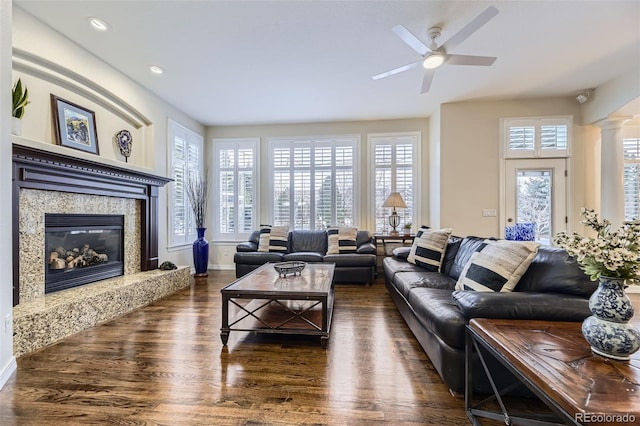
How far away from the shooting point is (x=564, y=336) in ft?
4.49

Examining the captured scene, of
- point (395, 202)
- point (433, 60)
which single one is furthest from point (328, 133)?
point (433, 60)

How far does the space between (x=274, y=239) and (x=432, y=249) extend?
2.85m

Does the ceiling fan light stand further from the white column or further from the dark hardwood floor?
the white column

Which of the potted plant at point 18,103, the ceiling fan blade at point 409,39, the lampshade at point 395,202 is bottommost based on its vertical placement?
the lampshade at point 395,202

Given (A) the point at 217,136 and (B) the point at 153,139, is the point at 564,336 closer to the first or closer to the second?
(B) the point at 153,139

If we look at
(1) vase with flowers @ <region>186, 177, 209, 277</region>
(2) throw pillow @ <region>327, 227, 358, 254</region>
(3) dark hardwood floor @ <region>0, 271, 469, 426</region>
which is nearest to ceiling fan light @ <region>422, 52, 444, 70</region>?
(3) dark hardwood floor @ <region>0, 271, 469, 426</region>

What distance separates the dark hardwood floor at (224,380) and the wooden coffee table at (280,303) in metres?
0.13

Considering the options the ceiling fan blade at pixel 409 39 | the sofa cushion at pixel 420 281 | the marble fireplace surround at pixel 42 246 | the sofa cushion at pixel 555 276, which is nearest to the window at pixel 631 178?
the sofa cushion at pixel 420 281

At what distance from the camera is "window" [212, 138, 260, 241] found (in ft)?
19.5

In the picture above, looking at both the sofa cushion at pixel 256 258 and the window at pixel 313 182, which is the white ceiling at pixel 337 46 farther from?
the sofa cushion at pixel 256 258

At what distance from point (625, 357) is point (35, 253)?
4.18 meters

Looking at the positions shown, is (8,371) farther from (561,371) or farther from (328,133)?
(328,133)

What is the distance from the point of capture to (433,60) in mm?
2838

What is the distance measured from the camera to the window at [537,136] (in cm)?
459
